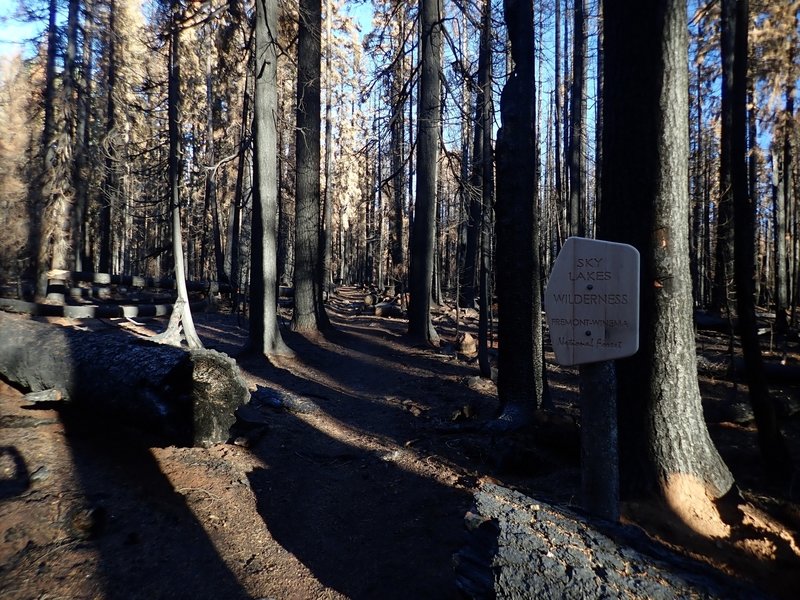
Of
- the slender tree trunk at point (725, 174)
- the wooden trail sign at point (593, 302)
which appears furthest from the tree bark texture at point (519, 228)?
the wooden trail sign at point (593, 302)

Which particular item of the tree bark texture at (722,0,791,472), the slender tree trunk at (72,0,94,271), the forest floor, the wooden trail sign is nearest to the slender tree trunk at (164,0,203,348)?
the forest floor

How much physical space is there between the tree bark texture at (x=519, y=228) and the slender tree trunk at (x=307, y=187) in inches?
270

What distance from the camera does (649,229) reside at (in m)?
4.39

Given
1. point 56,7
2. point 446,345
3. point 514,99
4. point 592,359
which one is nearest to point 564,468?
point 592,359

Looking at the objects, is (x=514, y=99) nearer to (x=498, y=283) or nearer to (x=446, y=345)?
(x=498, y=283)

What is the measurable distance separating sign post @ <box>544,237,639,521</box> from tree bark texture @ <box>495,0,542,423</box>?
11.3 feet

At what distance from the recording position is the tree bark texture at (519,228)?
6465mm

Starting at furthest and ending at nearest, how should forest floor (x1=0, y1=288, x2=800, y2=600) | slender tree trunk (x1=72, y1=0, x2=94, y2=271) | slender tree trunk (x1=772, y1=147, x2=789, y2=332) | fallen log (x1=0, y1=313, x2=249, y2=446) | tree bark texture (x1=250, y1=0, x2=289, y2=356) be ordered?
slender tree trunk (x1=772, y1=147, x2=789, y2=332) → slender tree trunk (x1=72, y1=0, x2=94, y2=271) → tree bark texture (x1=250, y1=0, x2=289, y2=356) → fallen log (x1=0, y1=313, x2=249, y2=446) → forest floor (x1=0, y1=288, x2=800, y2=600)

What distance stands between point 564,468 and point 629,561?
3.13 meters

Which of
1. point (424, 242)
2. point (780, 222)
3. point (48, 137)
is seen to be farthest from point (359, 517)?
point (780, 222)

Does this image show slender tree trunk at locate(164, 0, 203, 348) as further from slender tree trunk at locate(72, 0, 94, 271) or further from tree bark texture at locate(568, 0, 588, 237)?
tree bark texture at locate(568, 0, 588, 237)

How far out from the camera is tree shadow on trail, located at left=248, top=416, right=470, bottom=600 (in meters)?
3.53

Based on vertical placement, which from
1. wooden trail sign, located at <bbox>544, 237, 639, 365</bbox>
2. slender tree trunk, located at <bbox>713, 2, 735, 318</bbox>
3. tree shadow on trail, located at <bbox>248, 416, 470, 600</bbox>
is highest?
slender tree trunk, located at <bbox>713, 2, 735, 318</bbox>

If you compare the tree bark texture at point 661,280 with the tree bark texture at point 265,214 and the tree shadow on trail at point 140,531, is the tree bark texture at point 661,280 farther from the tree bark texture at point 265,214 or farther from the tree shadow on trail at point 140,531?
the tree bark texture at point 265,214
